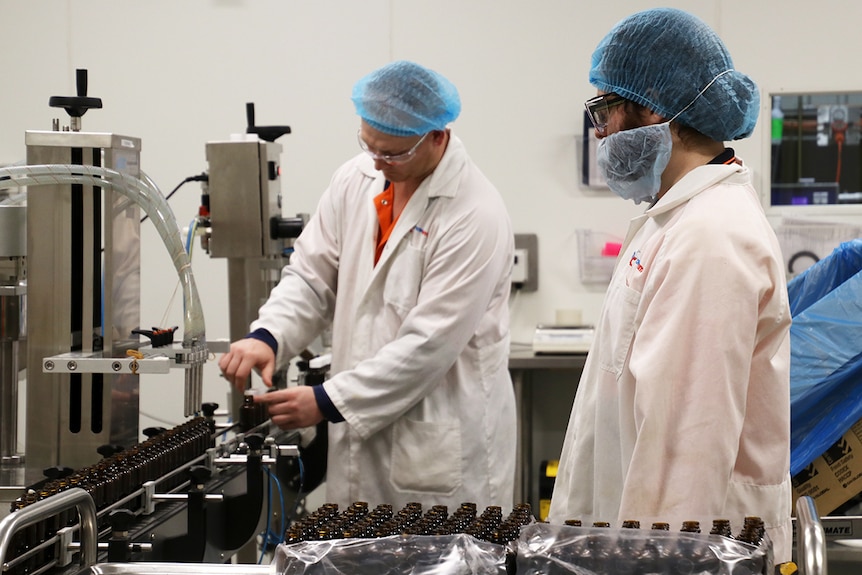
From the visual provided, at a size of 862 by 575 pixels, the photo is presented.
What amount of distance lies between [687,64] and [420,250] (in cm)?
95

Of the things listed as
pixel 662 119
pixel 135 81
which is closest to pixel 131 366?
pixel 662 119

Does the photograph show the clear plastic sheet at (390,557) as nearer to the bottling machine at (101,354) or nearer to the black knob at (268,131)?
the bottling machine at (101,354)

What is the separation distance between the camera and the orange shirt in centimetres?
229

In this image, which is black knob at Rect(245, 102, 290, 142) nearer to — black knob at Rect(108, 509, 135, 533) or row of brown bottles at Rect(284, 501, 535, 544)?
black knob at Rect(108, 509, 135, 533)

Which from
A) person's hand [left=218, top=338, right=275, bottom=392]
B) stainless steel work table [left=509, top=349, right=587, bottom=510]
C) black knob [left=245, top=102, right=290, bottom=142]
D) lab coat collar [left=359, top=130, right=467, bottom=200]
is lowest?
stainless steel work table [left=509, top=349, right=587, bottom=510]

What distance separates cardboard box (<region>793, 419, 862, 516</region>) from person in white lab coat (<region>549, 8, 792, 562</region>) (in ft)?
2.16

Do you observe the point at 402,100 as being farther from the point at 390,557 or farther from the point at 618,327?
the point at 390,557

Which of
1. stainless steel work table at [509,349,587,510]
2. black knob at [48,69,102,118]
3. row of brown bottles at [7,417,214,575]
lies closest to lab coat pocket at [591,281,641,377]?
row of brown bottles at [7,417,214,575]

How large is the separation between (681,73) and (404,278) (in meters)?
0.97

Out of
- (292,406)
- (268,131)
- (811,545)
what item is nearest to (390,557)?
Result: (811,545)

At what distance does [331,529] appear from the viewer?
1075 millimetres

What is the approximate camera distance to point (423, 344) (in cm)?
213

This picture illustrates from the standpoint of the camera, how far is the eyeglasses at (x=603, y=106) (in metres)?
1.48

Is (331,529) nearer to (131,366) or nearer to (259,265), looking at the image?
(131,366)
